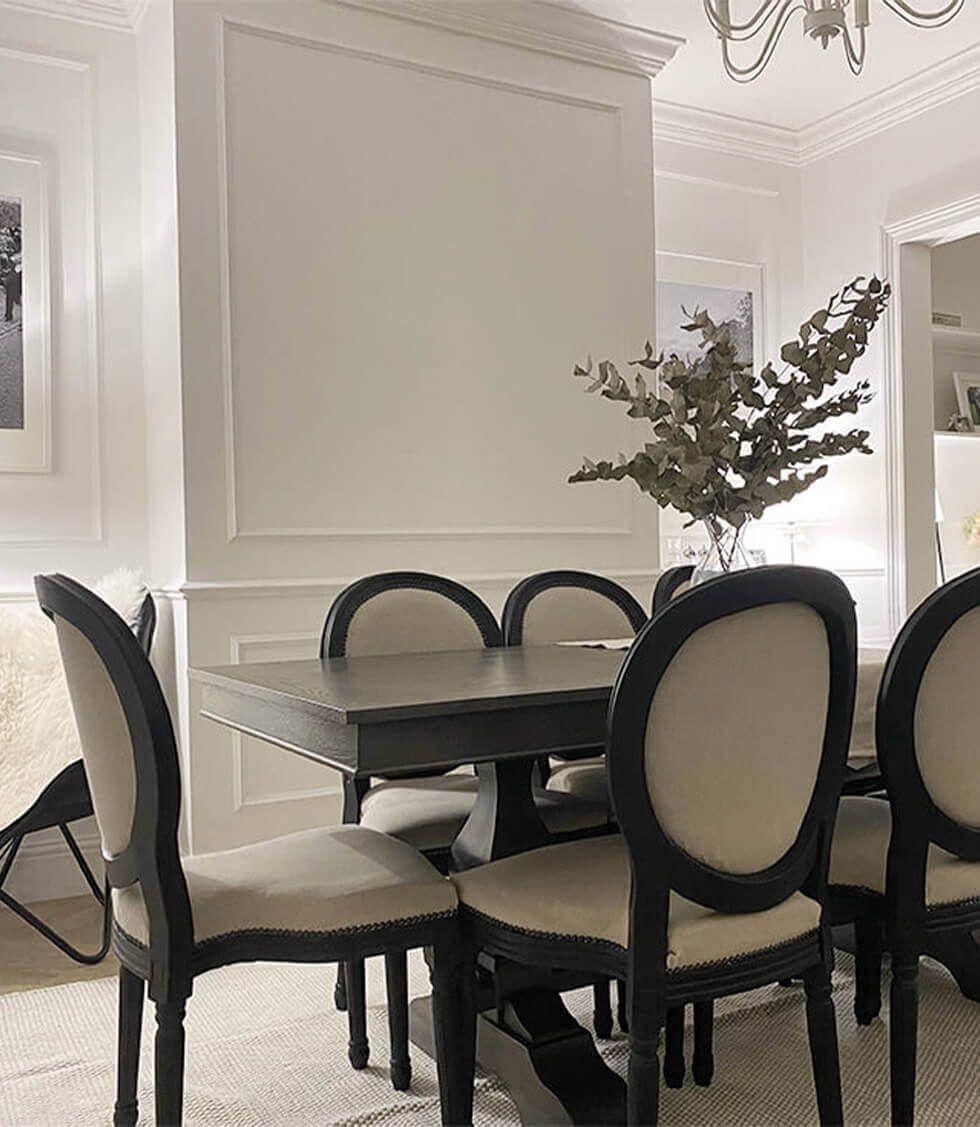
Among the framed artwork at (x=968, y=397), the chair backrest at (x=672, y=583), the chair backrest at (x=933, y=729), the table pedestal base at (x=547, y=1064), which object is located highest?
the framed artwork at (x=968, y=397)

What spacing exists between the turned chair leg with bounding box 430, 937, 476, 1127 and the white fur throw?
160 cm

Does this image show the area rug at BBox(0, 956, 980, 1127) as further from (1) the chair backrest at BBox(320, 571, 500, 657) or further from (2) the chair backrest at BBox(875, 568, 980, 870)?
(1) the chair backrest at BBox(320, 571, 500, 657)

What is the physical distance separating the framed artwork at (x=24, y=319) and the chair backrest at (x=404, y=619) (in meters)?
1.47

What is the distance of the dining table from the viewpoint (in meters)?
1.64

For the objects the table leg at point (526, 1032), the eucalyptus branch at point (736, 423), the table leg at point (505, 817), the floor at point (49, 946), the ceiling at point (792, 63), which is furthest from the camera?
the ceiling at point (792, 63)

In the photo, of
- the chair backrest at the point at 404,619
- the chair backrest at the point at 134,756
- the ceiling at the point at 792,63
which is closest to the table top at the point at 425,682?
the chair backrest at the point at 404,619

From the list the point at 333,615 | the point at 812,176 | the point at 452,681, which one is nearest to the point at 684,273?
the point at 812,176

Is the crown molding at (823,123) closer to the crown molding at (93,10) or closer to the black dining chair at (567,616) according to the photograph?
the crown molding at (93,10)

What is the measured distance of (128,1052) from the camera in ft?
Result: 6.27

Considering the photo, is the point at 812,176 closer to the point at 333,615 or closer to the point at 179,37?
the point at 179,37

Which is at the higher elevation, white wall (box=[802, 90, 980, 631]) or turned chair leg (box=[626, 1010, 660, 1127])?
white wall (box=[802, 90, 980, 631])

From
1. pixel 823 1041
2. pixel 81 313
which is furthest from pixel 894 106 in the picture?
pixel 823 1041

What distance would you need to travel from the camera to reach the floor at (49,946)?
2.96 meters

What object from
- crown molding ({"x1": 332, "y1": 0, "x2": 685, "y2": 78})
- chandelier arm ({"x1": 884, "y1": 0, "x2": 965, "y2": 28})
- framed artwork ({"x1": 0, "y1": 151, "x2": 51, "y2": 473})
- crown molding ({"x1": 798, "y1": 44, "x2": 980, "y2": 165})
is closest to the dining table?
chandelier arm ({"x1": 884, "y1": 0, "x2": 965, "y2": 28})
